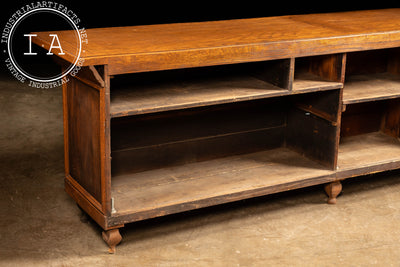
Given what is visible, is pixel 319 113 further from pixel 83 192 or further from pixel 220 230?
pixel 83 192

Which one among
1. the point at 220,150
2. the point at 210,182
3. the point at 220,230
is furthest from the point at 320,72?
Result: the point at 220,230

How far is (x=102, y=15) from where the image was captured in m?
7.69

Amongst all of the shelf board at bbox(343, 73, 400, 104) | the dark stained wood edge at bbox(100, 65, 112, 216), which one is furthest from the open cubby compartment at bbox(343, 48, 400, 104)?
the dark stained wood edge at bbox(100, 65, 112, 216)

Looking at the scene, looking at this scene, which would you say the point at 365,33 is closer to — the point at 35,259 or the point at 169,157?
the point at 169,157

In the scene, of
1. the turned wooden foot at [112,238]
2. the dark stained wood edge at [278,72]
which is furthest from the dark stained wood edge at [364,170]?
the turned wooden foot at [112,238]

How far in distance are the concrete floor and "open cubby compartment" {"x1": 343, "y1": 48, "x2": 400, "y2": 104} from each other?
659 mm

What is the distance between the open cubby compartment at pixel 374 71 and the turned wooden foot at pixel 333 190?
56 centimetres

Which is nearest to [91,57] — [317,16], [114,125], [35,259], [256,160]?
[114,125]

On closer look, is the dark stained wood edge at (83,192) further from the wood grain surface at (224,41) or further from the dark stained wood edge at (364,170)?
the dark stained wood edge at (364,170)

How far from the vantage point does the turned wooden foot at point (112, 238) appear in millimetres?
3271

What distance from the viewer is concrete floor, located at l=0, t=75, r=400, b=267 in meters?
3.28

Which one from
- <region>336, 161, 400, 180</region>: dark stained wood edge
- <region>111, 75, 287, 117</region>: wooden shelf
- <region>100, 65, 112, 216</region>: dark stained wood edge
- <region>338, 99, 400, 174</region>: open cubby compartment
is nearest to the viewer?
<region>100, 65, 112, 216</region>: dark stained wood edge

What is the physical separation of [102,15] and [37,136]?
9.97 ft

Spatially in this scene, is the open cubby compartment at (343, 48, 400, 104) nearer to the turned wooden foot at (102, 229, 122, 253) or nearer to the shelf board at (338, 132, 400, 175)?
the shelf board at (338, 132, 400, 175)
